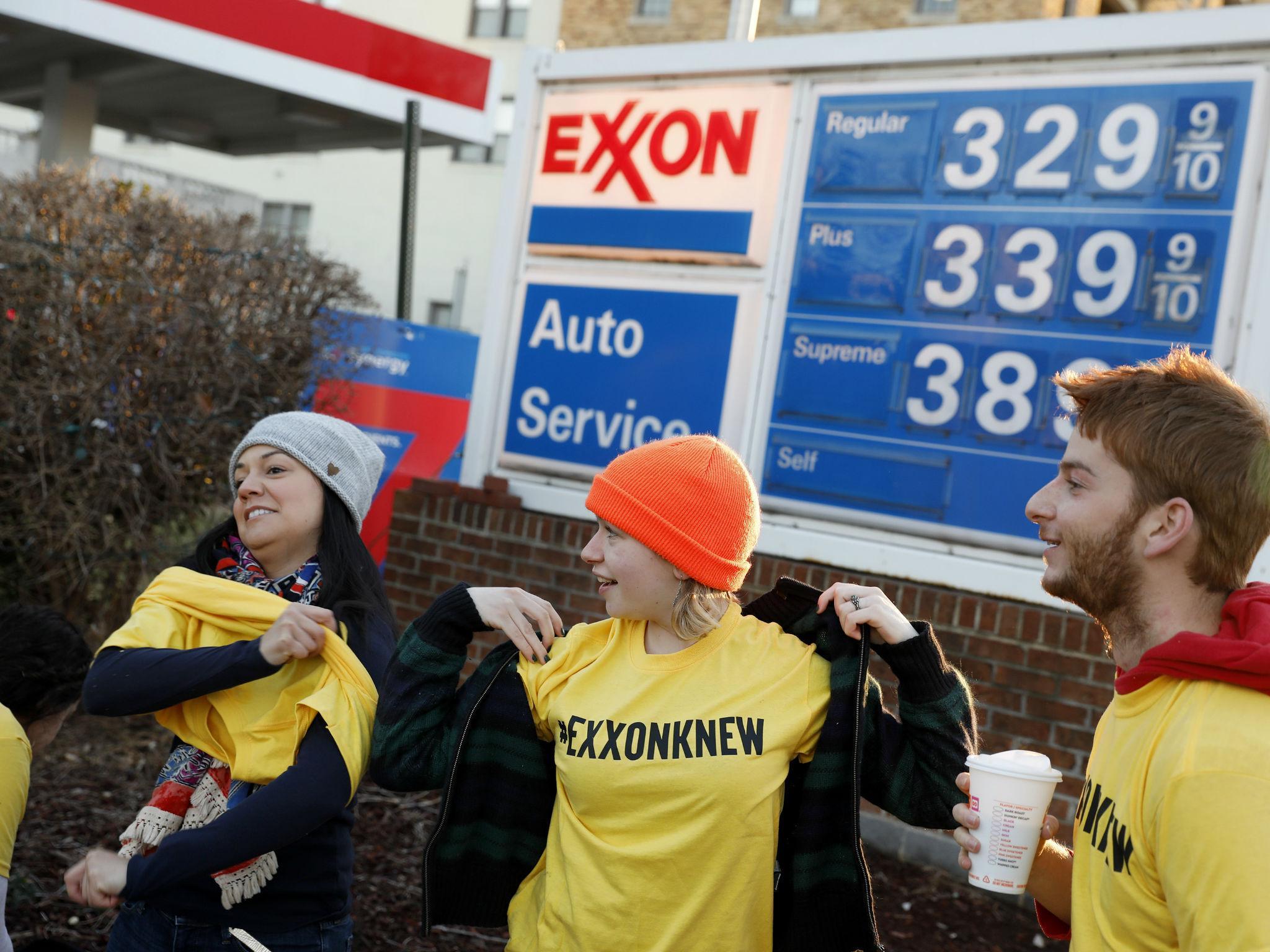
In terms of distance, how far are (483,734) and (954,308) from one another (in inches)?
128

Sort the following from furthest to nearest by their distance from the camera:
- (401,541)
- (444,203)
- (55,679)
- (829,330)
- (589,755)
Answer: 1. (444,203)
2. (401,541)
3. (829,330)
4. (55,679)
5. (589,755)

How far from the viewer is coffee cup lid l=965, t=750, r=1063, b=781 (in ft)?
6.31

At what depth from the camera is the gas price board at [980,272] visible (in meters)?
4.57

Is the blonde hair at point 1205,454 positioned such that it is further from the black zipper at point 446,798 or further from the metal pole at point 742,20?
the metal pole at point 742,20

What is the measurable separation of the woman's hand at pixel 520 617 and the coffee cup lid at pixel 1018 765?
0.83 meters

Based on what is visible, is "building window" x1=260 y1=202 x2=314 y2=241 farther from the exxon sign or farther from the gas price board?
the gas price board

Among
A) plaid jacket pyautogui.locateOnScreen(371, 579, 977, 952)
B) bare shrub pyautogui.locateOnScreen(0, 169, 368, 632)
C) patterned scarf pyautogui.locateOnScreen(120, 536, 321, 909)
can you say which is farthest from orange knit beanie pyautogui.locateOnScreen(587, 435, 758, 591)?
bare shrub pyautogui.locateOnScreen(0, 169, 368, 632)

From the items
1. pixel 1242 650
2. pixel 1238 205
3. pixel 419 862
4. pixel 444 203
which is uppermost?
pixel 444 203

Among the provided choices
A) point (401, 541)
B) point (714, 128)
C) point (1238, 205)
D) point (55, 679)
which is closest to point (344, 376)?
point (401, 541)

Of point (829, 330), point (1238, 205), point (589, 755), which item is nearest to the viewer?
point (589, 755)

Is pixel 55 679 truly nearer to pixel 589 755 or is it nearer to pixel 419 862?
pixel 589 755

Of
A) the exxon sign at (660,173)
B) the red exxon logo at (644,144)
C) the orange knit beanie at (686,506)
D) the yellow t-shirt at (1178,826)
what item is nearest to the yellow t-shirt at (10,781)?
the orange knit beanie at (686,506)

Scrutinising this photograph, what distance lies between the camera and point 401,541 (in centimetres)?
641

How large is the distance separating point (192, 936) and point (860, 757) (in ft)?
4.70
